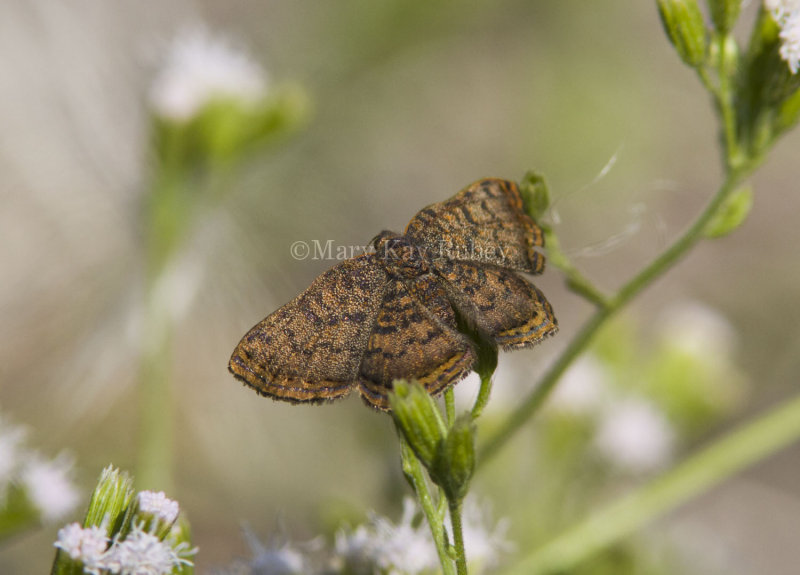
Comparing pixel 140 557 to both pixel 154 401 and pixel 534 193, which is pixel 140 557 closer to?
pixel 534 193

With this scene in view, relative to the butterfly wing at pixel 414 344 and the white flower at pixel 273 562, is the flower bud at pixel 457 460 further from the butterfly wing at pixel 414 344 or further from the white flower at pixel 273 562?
the white flower at pixel 273 562

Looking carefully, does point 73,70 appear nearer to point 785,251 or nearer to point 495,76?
point 495,76

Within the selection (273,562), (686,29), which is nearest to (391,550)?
(273,562)

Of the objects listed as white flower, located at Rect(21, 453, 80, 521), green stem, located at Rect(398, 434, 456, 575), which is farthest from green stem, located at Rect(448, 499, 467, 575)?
white flower, located at Rect(21, 453, 80, 521)

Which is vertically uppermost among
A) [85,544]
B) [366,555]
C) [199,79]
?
[199,79]

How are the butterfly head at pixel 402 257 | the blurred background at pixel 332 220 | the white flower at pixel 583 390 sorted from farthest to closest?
the blurred background at pixel 332 220, the white flower at pixel 583 390, the butterfly head at pixel 402 257

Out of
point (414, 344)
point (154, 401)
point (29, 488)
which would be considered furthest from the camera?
point (154, 401)

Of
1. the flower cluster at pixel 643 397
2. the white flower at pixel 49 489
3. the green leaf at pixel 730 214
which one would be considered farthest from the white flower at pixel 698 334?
the white flower at pixel 49 489

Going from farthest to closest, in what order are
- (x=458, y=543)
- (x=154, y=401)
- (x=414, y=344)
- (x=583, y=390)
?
(x=583, y=390) < (x=154, y=401) < (x=414, y=344) < (x=458, y=543)
